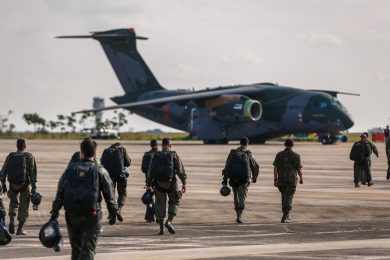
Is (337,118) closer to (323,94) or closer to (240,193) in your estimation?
(323,94)

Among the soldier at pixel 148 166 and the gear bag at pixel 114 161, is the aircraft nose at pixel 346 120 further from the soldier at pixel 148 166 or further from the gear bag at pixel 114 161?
the soldier at pixel 148 166

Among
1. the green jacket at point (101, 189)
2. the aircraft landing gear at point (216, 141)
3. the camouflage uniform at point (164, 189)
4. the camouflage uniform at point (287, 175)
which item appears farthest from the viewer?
the aircraft landing gear at point (216, 141)

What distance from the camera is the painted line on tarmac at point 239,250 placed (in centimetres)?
1622

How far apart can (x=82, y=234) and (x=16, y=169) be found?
305 inches

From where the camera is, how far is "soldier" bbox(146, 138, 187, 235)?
20.4m

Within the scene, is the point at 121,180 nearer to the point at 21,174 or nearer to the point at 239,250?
the point at 21,174

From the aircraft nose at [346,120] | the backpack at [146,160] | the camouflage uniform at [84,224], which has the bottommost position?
the camouflage uniform at [84,224]

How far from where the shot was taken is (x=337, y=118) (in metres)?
74.2

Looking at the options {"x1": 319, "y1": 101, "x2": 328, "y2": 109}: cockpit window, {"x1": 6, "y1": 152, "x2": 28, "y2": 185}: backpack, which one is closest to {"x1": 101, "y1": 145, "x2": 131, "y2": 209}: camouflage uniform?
{"x1": 6, "y1": 152, "x2": 28, "y2": 185}: backpack

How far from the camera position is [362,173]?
1417 inches

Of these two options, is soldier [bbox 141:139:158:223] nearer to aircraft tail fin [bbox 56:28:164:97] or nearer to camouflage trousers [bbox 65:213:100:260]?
camouflage trousers [bbox 65:213:100:260]

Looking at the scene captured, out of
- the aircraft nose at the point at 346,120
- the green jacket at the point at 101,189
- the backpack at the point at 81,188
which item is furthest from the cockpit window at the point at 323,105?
the backpack at the point at 81,188

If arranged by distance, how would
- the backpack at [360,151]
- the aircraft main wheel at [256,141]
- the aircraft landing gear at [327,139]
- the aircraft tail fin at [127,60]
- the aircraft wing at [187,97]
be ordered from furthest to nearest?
1. the aircraft tail fin at [127,60]
2. the aircraft landing gear at [327,139]
3. the aircraft main wheel at [256,141]
4. the aircraft wing at [187,97]
5. the backpack at [360,151]

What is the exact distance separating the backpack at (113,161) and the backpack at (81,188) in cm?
1059
